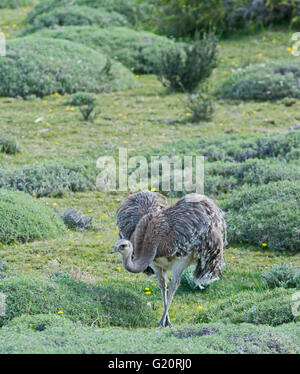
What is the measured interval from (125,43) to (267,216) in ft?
34.9

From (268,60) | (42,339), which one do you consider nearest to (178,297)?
(42,339)

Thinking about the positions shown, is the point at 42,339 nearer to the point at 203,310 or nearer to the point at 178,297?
the point at 203,310

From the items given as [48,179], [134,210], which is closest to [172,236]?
[134,210]

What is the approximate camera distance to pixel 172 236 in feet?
20.6

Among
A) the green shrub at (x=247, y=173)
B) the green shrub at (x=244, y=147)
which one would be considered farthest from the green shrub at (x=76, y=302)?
the green shrub at (x=244, y=147)

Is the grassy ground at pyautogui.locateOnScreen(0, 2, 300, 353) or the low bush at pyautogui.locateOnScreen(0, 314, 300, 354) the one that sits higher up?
the low bush at pyautogui.locateOnScreen(0, 314, 300, 354)

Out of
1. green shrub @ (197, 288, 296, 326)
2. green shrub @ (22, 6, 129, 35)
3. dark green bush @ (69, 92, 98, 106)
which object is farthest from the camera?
green shrub @ (22, 6, 129, 35)

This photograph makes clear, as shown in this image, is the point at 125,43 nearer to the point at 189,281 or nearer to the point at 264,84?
the point at 264,84

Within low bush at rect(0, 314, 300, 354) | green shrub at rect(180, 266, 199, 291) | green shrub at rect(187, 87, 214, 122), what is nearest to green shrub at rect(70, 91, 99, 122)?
green shrub at rect(187, 87, 214, 122)

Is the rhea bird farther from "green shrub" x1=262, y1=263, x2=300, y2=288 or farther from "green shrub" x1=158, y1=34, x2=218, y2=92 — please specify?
"green shrub" x1=158, y1=34, x2=218, y2=92

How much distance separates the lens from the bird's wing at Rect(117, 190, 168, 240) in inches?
258

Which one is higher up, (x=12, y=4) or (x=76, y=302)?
(x=76, y=302)

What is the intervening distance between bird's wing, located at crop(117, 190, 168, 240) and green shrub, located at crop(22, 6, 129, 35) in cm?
1430

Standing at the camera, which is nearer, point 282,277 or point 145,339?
point 145,339
